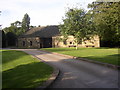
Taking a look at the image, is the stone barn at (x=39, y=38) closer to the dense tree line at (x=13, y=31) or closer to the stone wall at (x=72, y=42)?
the stone wall at (x=72, y=42)

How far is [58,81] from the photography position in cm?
622

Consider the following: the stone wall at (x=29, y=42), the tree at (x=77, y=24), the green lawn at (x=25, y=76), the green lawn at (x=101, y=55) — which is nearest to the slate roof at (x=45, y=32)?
the stone wall at (x=29, y=42)

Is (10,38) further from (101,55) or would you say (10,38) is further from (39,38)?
(101,55)

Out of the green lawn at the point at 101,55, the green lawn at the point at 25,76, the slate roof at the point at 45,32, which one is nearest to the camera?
the green lawn at the point at 25,76

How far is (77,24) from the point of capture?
85.0 feet

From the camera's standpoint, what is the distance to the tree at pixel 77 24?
25.6 metres

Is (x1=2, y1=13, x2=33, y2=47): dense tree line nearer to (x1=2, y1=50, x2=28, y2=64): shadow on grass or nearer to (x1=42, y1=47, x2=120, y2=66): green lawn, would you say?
(x1=2, y1=50, x2=28, y2=64): shadow on grass

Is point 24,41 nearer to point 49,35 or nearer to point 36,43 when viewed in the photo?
point 36,43

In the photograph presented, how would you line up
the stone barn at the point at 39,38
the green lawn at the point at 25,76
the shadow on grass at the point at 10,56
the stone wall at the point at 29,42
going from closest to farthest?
the green lawn at the point at 25,76, the shadow on grass at the point at 10,56, the stone wall at the point at 29,42, the stone barn at the point at 39,38

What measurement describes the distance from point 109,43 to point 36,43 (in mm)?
22764

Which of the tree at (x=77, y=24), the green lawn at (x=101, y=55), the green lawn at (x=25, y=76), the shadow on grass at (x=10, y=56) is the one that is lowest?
the green lawn at (x=25, y=76)

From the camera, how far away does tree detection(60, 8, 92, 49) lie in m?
25.6

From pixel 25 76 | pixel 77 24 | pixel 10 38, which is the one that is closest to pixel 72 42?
pixel 77 24

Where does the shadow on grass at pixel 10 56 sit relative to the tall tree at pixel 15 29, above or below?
below
